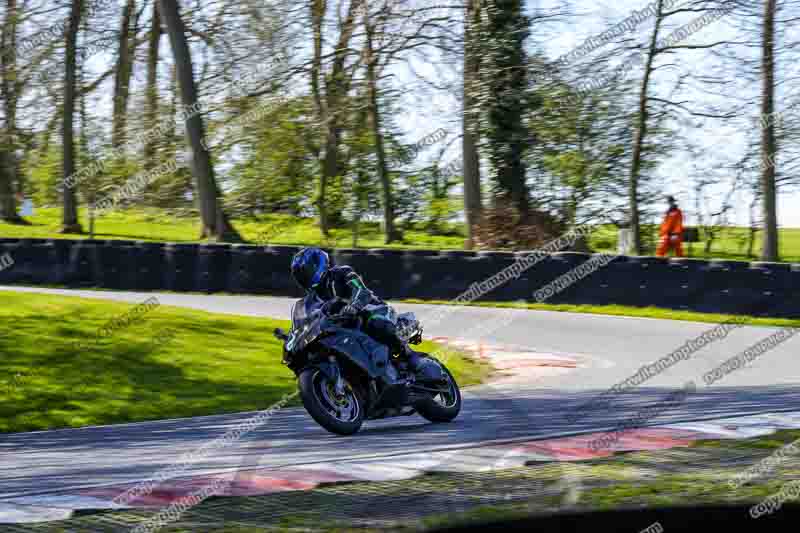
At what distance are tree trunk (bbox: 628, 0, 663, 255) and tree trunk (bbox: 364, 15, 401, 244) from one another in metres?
6.07

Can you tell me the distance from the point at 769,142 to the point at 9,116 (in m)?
20.6

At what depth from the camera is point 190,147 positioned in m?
30.4

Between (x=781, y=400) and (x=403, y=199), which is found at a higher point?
(x=403, y=199)

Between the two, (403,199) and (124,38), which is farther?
(124,38)

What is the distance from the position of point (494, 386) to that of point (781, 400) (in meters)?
3.10

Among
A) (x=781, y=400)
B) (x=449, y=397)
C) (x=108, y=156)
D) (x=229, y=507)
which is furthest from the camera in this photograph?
(x=108, y=156)

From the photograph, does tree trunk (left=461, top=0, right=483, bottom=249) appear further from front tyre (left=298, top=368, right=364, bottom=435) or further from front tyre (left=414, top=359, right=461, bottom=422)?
front tyre (left=298, top=368, right=364, bottom=435)

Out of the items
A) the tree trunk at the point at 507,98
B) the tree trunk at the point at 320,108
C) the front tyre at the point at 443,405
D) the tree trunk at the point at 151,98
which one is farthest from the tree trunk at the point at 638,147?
the front tyre at the point at 443,405

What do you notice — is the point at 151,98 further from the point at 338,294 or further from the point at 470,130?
the point at 338,294

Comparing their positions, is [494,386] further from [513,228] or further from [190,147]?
[190,147]

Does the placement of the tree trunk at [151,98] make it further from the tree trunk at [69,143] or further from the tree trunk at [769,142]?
the tree trunk at [769,142]

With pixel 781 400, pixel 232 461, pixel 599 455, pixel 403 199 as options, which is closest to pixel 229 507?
pixel 232 461

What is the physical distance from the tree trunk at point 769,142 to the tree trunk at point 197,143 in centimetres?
1249

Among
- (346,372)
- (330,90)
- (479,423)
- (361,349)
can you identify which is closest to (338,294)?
(361,349)
